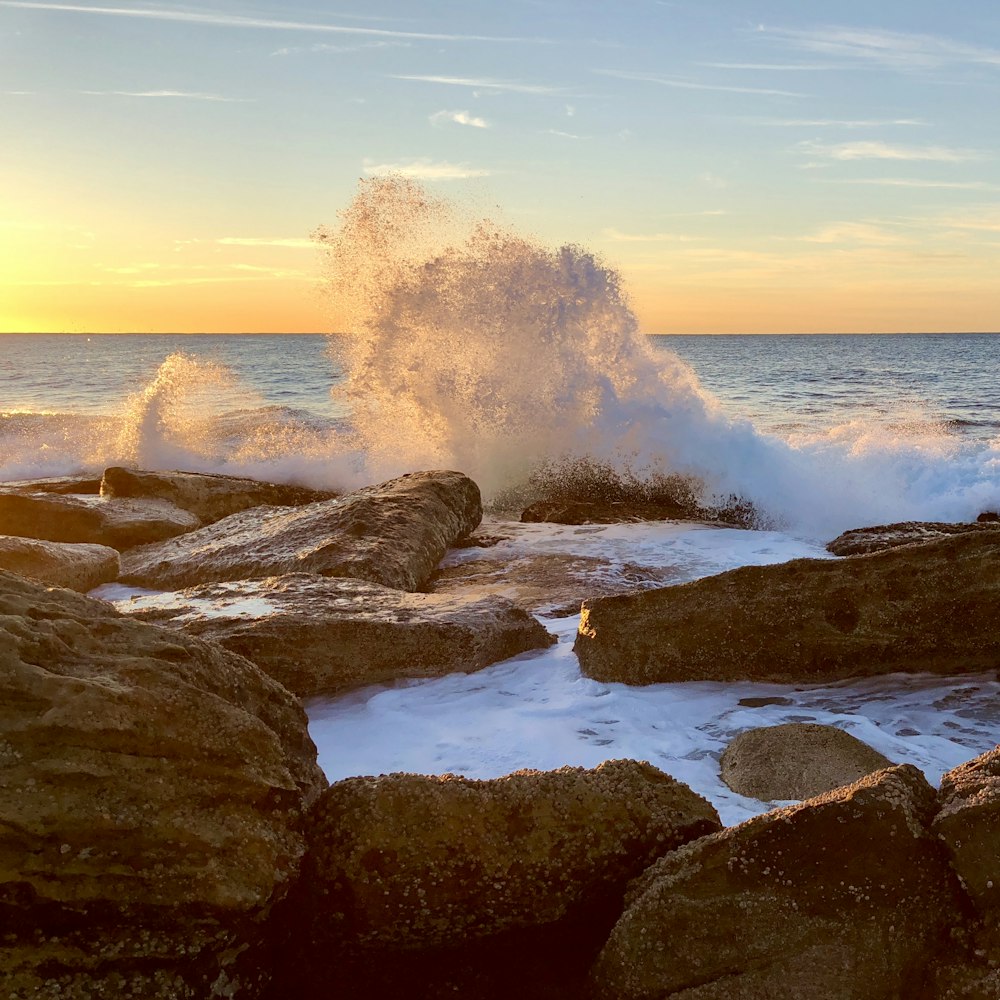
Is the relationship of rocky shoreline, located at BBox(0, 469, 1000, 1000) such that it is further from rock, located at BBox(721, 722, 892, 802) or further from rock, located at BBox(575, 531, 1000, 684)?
rock, located at BBox(575, 531, 1000, 684)

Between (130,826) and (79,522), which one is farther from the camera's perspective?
(79,522)

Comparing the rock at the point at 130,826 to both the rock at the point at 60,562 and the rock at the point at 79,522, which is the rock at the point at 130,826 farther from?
the rock at the point at 79,522

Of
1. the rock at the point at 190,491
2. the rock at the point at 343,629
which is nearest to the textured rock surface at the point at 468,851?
the rock at the point at 343,629

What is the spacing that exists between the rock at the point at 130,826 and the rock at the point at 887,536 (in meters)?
5.67

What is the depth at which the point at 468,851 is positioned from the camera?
94.8 inches

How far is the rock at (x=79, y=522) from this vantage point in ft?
24.4

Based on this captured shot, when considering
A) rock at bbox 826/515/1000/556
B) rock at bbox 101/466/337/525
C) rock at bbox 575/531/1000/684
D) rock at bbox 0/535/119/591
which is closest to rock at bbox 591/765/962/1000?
rock at bbox 575/531/1000/684

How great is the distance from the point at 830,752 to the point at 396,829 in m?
1.77

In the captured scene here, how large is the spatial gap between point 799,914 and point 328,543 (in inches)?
158

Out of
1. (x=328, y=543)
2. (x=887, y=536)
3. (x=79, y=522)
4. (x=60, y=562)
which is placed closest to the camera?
(x=328, y=543)

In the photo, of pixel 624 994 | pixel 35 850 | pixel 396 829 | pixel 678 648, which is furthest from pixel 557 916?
pixel 678 648

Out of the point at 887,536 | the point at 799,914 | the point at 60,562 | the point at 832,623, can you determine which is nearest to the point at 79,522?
the point at 60,562

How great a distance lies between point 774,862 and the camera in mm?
2236

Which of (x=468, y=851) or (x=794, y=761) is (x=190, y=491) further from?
(x=468, y=851)
